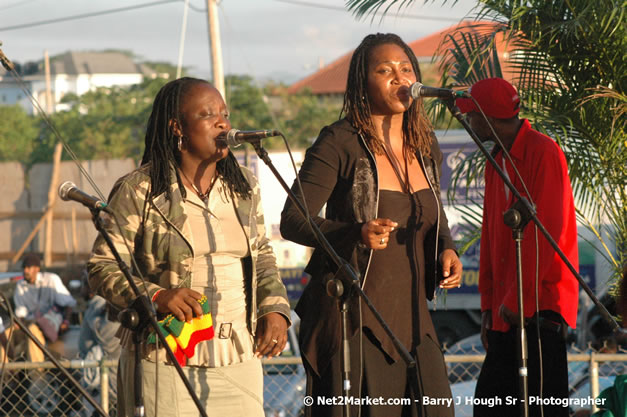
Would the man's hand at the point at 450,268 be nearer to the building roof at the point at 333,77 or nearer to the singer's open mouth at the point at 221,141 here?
the singer's open mouth at the point at 221,141

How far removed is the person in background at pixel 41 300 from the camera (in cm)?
1141

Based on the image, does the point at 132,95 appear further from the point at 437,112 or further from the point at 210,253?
the point at 210,253

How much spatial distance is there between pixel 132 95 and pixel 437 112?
44408 mm

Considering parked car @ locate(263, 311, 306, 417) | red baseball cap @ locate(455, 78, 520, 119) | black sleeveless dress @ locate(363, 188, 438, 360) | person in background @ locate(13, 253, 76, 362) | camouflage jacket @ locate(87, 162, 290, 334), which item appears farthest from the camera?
person in background @ locate(13, 253, 76, 362)

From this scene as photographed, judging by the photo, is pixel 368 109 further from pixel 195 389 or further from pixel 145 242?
pixel 195 389

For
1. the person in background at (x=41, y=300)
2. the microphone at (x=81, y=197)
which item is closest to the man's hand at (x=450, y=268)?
the microphone at (x=81, y=197)

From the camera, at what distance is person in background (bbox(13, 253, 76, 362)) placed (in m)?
11.4

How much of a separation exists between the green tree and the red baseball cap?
1.96 metres

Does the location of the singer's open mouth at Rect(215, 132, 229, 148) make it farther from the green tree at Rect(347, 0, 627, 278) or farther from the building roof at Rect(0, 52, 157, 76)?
the building roof at Rect(0, 52, 157, 76)

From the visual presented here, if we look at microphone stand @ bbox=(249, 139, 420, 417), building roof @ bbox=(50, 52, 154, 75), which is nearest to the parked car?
microphone stand @ bbox=(249, 139, 420, 417)

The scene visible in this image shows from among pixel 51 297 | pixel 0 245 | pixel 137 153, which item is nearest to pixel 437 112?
pixel 51 297

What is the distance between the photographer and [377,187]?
156 inches

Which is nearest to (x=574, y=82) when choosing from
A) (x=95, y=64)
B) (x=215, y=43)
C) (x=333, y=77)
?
(x=215, y=43)

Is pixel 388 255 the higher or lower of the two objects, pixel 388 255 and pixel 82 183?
the lower
